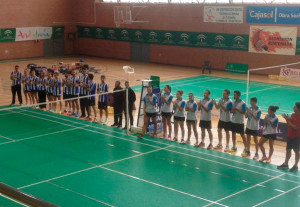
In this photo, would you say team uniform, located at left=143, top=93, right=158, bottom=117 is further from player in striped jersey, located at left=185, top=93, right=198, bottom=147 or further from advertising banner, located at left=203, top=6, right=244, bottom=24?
advertising banner, located at left=203, top=6, right=244, bottom=24

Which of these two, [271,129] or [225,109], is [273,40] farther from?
[271,129]

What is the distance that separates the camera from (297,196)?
1107 centimetres

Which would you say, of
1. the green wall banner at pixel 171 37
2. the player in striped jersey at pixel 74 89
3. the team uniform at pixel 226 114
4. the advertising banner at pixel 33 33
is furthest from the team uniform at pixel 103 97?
the advertising banner at pixel 33 33

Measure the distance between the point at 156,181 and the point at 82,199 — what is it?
2.38 meters

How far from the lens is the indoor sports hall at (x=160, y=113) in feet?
38.4

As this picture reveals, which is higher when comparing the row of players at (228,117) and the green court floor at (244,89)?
the row of players at (228,117)

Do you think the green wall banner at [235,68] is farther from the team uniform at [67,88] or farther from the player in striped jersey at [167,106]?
the player in striped jersey at [167,106]

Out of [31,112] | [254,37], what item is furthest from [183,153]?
[254,37]

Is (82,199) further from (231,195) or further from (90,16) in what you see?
(90,16)

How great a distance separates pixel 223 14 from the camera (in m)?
36.5

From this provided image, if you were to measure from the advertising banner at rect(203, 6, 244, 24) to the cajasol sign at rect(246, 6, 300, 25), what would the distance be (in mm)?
820

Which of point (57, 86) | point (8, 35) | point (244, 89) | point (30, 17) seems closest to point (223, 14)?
point (244, 89)

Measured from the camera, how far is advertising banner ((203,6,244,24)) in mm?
35594

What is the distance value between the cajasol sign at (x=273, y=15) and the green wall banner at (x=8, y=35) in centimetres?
2398
